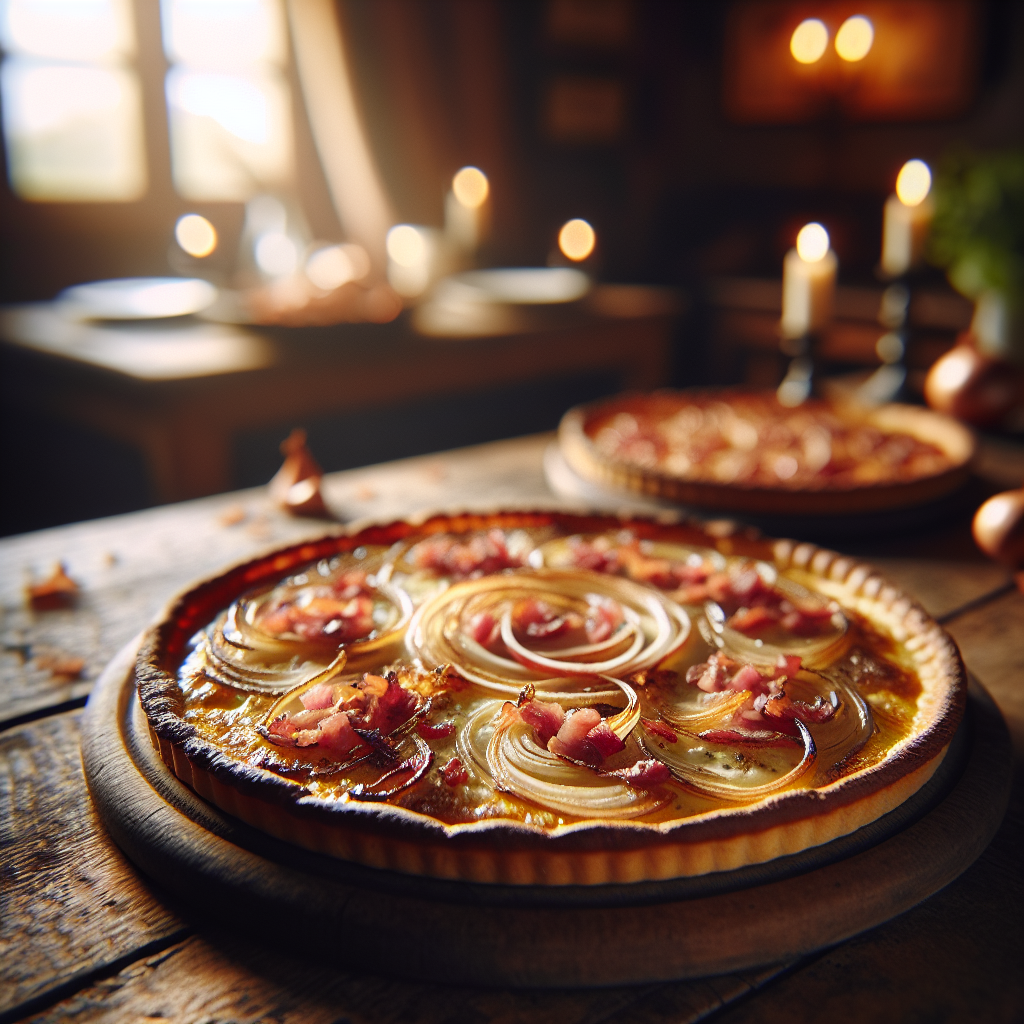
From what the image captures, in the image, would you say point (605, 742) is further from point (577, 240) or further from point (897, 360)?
point (577, 240)

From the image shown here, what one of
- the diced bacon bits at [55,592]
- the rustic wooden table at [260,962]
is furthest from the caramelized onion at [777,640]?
the diced bacon bits at [55,592]

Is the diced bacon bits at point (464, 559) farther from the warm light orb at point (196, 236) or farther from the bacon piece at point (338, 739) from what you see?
the warm light orb at point (196, 236)

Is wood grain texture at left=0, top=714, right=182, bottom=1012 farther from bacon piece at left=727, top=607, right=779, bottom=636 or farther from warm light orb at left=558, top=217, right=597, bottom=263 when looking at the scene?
warm light orb at left=558, top=217, right=597, bottom=263

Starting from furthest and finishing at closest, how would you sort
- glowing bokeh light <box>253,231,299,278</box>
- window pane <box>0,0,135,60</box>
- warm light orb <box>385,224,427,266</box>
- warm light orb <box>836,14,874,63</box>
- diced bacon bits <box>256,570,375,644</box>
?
window pane <box>0,0,135,60</box>
glowing bokeh light <box>253,231,299,278</box>
warm light orb <box>385,224,427,266</box>
warm light orb <box>836,14,874,63</box>
diced bacon bits <box>256,570,375,644</box>

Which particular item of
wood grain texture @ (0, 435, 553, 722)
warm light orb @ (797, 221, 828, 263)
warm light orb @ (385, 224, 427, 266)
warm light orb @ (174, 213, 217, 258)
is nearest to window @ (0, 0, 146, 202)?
warm light orb @ (174, 213, 217, 258)

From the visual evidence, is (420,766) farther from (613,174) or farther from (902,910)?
(613,174)

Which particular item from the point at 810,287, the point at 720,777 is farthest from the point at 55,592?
the point at 810,287

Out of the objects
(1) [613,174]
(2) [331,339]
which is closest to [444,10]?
(1) [613,174]
